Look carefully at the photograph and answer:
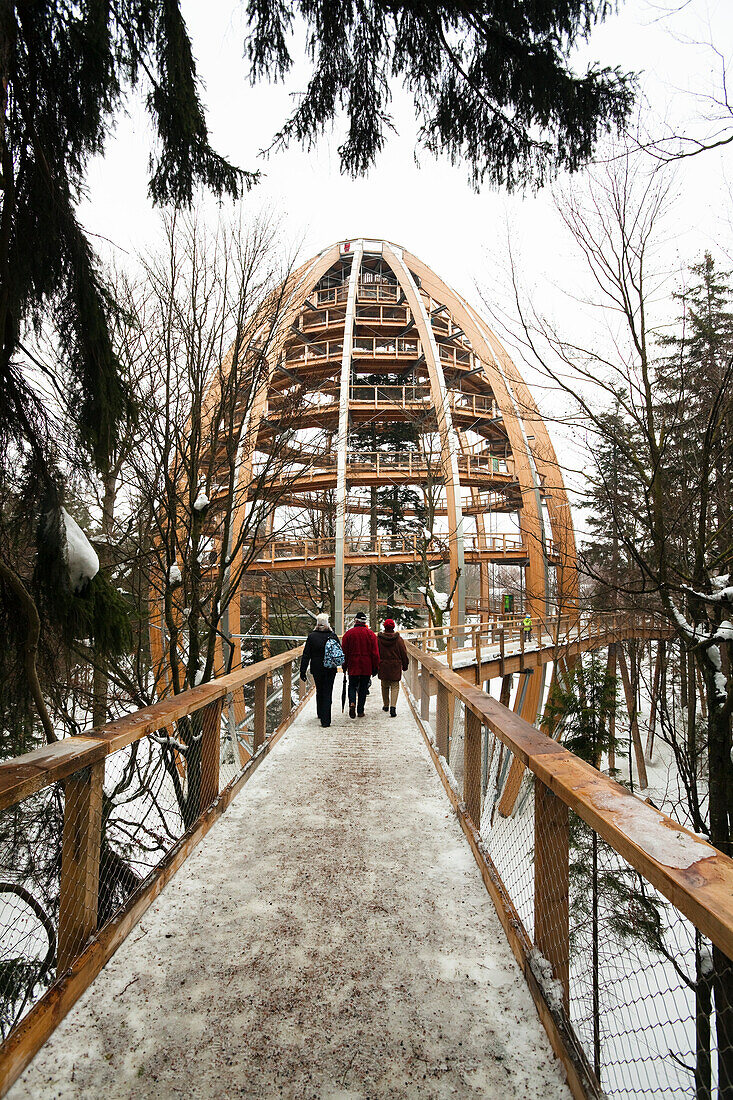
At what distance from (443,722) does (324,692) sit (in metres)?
2.41

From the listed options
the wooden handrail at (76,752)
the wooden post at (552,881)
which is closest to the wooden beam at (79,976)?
the wooden handrail at (76,752)

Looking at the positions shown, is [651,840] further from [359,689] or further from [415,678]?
[415,678]

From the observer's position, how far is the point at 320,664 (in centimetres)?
768

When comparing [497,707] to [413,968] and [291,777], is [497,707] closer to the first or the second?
[413,968]

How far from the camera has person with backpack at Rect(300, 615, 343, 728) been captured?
24.8 feet

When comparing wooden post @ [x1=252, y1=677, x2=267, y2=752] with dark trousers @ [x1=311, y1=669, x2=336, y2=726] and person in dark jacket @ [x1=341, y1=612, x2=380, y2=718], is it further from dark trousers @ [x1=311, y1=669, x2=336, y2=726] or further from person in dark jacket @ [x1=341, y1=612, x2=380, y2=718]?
person in dark jacket @ [x1=341, y1=612, x2=380, y2=718]

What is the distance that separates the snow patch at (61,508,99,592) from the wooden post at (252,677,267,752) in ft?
9.44

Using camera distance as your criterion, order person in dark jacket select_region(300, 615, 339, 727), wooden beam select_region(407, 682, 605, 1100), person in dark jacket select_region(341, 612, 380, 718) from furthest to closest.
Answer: person in dark jacket select_region(341, 612, 380, 718) → person in dark jacket select_region(300, 615, 339, 727) → wooden beam select_region(407, 682, 605, 1100)

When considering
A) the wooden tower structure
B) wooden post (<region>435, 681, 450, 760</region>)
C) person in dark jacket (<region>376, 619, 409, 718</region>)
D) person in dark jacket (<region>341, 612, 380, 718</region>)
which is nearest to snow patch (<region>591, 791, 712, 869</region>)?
wooden post (<region>435, 681, 450, 760</region>)

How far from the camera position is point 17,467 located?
11.0ft

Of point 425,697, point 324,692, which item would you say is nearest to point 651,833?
point 324,692

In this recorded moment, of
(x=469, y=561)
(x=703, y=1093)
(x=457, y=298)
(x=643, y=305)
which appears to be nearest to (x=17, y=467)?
(x=703, y=1093)

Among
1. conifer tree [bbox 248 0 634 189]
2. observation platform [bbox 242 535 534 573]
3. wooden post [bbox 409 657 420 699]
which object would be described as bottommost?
wooden post [bbox 409 657 420 699]

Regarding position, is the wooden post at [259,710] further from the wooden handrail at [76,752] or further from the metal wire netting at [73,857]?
the wooden handrail at [76,752]
